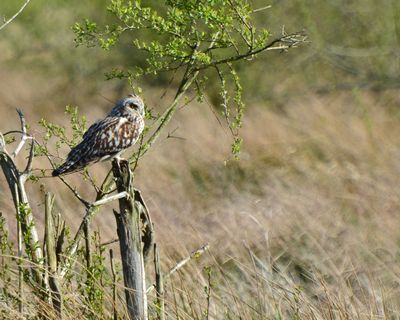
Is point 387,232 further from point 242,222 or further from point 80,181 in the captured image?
point 80,181

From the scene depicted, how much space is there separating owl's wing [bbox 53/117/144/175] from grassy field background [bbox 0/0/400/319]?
17 cm

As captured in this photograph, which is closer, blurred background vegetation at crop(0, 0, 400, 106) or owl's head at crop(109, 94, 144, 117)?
owl's head at crop(109, 94, 144, 117)

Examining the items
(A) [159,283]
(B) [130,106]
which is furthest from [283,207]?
(A) [159,283]

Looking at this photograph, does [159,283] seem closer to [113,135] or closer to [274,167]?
[113,135]

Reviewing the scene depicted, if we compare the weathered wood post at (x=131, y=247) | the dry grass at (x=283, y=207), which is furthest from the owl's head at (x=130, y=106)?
the weathered wood post at (x=131, y=247)

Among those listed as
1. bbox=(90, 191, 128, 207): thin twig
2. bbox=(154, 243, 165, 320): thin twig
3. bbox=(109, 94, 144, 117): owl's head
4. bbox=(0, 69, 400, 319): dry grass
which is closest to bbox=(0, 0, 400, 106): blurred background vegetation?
bbox=(0, 69, 400, 319): dry grass

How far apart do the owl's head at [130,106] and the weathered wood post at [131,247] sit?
0.84m

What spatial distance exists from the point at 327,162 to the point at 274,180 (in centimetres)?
103

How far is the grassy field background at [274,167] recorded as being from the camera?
16.0 ft

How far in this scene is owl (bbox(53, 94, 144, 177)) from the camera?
15.1 feet

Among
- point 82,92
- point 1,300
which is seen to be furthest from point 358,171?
point 82,92

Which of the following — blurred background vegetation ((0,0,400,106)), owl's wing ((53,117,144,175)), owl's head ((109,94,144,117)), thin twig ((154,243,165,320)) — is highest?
blurred background vegetation ((0,0,400,106))

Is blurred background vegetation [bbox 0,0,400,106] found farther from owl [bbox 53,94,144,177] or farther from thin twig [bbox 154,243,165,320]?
thin twig [bbox 154,243,165,320]

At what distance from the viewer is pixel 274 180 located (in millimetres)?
9047
